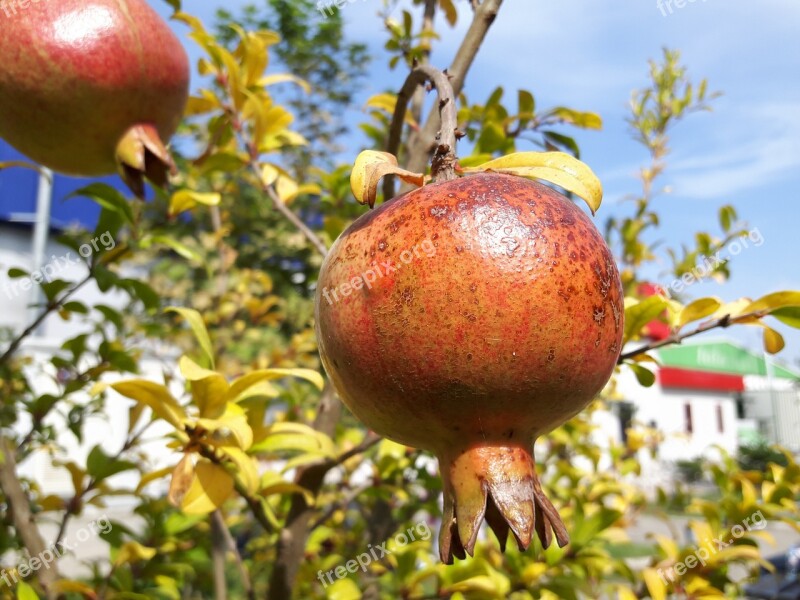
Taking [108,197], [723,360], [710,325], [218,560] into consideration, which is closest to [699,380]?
[723,360]

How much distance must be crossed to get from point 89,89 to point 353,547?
151 cm

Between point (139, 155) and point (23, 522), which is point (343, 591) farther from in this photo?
point (139, 155)

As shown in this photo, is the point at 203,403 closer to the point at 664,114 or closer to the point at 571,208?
the point at 571,208

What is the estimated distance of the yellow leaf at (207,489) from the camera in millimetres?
617

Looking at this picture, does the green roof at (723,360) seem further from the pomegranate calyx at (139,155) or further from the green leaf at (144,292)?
the pomegranate calyx at (139,155)

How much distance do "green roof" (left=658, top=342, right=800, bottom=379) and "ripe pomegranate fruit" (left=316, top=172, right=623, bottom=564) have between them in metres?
17.0

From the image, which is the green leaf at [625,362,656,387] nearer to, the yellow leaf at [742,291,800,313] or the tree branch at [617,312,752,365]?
the tree branch at [617,312,752,365]

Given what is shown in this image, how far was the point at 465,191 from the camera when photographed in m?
0.41

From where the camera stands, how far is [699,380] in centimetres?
1641

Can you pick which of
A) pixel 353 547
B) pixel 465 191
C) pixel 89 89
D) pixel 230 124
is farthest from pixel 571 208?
pixel 353 547

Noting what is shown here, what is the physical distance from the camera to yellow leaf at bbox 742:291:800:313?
2.37ft

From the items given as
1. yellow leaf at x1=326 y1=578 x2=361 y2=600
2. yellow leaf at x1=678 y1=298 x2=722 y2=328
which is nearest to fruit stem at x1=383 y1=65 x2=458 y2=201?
yellow leaf at x1=678 y1=298 x2=722 y2=328

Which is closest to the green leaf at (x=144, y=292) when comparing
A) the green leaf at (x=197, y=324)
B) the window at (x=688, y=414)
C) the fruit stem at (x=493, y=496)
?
the green leaf at (x=197, y=324)

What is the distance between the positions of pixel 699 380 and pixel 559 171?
17698 mm
